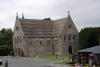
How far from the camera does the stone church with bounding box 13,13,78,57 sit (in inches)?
3292

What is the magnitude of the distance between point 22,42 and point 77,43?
16.1m

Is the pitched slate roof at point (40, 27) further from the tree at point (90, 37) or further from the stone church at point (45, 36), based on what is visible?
the tree at point (90, 37)

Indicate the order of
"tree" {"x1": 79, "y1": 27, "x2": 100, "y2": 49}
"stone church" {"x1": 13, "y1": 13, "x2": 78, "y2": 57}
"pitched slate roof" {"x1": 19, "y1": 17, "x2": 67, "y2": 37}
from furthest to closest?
"stone church" {"x1": 13, "y1": 13, "x2": 78, "y2": 57} → "pitched slate roof" {"x1": 19, "y1": 17, "x2": 67, "y2": 37} → "tree" {"x1": 79, "y1": 27, "x2": 100, "y2": 49}

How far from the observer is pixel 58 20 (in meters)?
88.9

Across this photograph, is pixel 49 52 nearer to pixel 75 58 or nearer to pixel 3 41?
pixel 3 41

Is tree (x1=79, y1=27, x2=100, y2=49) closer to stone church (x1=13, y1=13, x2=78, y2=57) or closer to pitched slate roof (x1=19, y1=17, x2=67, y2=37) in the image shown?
stone church (x1=13, y1=13, x2=78, y2=57)

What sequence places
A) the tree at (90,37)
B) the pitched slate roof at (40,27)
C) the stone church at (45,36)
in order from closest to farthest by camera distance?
the tree at (90,37) → the pitched slate roof at (40,27) → the stone church at (45,36)

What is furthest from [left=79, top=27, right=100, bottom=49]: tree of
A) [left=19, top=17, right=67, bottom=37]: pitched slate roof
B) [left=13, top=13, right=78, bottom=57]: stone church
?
[left=19, top=17, right=67, bottom=37]: pitched slate roof

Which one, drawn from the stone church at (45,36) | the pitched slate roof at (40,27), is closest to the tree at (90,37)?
the stone church at (45,36)

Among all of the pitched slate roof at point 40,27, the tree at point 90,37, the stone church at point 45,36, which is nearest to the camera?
the tree at point 90,37

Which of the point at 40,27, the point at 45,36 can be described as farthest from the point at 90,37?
the point at 40,27

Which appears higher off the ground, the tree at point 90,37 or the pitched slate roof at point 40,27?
the pitched slate roof at point 40,27

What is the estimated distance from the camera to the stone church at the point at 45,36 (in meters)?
83.6

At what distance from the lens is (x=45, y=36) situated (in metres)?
85.6
